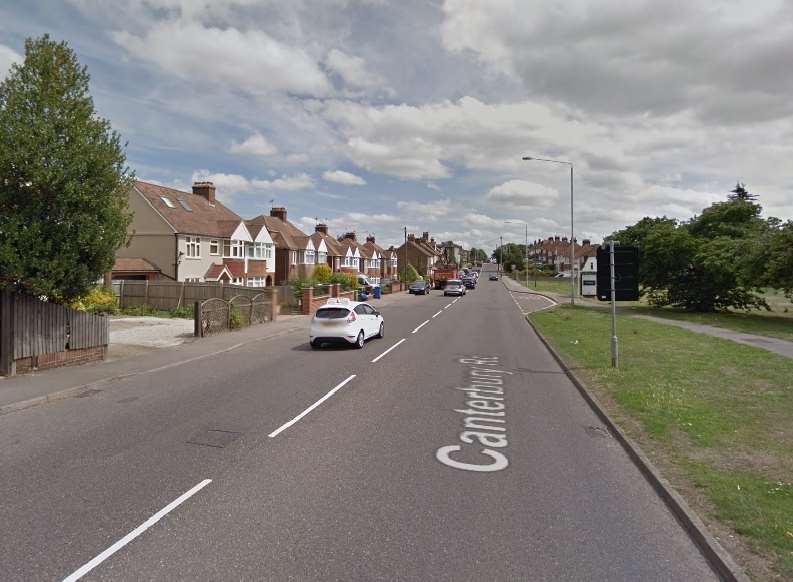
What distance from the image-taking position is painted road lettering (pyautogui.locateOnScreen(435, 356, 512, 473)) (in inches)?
237

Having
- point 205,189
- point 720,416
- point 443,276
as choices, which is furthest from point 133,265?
point 443,276

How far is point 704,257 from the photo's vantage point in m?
28.3

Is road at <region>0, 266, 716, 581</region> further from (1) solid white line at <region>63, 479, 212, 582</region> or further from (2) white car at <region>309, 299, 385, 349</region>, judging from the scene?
(2) white car at <region>309, 299, 385, 349</region>

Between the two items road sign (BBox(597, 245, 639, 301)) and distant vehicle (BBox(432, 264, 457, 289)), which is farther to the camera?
distant vehicle (BBox(432, 264, 457, 289))

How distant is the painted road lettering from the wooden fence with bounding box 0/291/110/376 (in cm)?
881

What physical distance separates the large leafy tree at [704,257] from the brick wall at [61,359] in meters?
27.7

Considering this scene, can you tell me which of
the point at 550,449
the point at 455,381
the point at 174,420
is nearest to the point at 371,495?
the point at 550,449

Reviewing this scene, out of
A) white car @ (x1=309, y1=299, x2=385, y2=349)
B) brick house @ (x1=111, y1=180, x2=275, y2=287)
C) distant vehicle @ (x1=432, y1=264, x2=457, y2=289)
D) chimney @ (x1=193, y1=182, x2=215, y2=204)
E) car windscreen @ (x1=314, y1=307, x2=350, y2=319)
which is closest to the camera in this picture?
white car @ (x1=309, y1=299, x2=385, y2=349)

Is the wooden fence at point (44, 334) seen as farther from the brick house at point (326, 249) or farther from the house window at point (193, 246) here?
the brick house at point (326, 249)

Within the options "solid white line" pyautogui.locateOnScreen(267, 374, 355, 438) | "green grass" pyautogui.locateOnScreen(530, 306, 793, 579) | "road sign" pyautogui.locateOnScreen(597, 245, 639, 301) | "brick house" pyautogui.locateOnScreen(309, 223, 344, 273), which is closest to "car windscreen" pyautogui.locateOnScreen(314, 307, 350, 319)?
"solid white line" pyautogui.locateOnScreen(267, 374, 355, 438)

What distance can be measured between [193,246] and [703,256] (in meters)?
30.6

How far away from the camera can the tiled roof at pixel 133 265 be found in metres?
31.4

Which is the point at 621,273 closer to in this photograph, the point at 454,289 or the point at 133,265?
the point at 133,265

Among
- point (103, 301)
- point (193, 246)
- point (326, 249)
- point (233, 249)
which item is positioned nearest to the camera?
point (103, 301)
